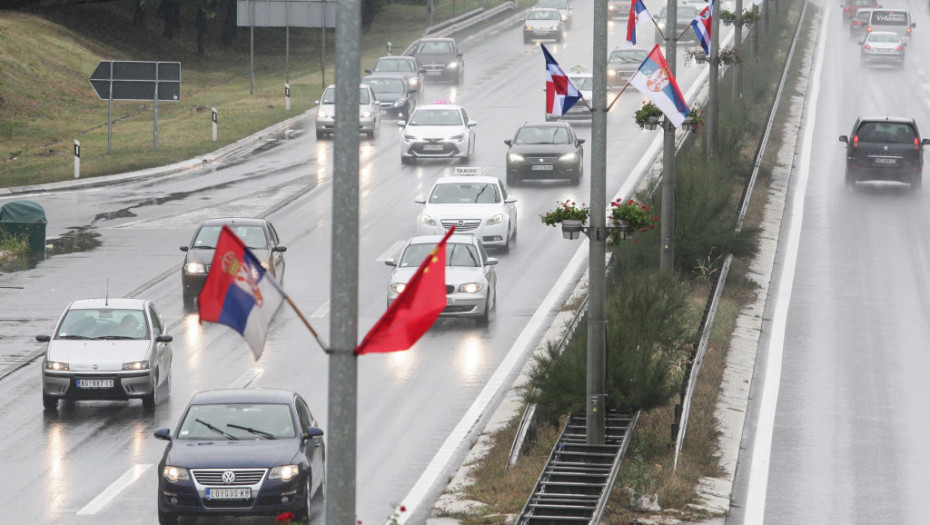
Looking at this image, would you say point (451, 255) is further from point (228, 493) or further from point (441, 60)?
point (441, 60)

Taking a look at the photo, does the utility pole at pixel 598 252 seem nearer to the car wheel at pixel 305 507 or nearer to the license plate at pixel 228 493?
the car wheel at pixel 305 507

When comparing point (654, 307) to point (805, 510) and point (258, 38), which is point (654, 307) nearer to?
point (805, 510)

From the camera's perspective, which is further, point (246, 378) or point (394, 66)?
point (394, 66)

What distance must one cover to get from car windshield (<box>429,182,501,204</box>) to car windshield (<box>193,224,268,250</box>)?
531 cm

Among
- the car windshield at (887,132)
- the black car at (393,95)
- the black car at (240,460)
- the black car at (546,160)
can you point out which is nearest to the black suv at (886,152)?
the car windshield at (887,132)

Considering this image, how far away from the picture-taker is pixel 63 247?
112 feet

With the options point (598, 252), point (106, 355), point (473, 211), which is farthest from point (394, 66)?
point (598, 252)

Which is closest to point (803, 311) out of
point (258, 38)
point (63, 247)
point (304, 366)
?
point (304, 366)

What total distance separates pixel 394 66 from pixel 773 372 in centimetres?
3948

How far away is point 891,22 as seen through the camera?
251 feet

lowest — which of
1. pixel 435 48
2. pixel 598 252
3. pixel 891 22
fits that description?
pixel 598 252

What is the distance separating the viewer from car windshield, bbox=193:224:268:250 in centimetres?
2864

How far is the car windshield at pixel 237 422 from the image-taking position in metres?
15.8

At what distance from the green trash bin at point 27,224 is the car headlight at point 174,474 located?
64.3 ft
